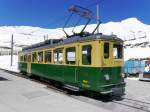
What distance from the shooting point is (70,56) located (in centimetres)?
1549

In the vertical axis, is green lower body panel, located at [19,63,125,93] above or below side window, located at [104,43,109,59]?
below

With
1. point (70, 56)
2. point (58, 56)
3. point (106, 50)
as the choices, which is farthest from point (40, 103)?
point (58, 56)

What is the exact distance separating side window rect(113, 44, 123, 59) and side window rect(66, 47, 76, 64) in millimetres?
2033

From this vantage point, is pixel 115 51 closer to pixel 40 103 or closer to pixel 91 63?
pixel 91 63

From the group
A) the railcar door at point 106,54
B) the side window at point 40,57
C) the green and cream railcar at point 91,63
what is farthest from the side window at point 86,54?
the side window at point 40,57

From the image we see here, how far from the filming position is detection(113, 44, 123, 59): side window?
563 inches

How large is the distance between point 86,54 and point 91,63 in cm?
57

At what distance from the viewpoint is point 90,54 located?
45.4 ft

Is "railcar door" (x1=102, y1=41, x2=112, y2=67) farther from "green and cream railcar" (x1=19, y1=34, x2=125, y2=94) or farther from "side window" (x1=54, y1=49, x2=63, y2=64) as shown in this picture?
"side window" (x1=54, y1=49, x2=63, y2=64)

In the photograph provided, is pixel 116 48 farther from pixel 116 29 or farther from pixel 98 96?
pixel 116 29

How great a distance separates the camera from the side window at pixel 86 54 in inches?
548

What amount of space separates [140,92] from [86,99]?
392cm

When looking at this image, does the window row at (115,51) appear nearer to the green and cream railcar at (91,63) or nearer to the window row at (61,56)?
the green and cream railcar at (91,63)

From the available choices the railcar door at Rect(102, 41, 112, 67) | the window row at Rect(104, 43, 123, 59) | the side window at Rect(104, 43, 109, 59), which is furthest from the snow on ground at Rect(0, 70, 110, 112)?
the window row at Rect(104, 43, 123, 59)
